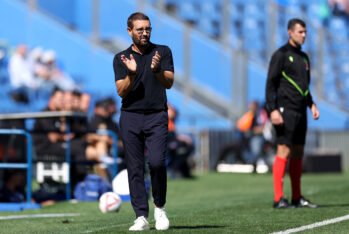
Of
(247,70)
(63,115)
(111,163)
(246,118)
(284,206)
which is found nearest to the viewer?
(284,206)

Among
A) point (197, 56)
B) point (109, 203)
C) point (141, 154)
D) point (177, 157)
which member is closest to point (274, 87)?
point (109, 203)

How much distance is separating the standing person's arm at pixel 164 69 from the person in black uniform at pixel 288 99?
2.97 meters

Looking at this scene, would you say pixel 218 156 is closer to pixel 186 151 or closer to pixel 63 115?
pixel 186 151

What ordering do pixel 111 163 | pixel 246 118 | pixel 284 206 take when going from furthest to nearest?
pixel 246 118 < pixel 111 163 < pixel 284 206

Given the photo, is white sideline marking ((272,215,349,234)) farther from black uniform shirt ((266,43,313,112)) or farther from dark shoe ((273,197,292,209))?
black uniform shirt ((266,43,313,112))

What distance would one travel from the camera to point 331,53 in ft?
93.7

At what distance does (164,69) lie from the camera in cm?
898

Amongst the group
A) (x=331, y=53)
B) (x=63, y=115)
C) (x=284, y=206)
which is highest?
(x=331, y=53)

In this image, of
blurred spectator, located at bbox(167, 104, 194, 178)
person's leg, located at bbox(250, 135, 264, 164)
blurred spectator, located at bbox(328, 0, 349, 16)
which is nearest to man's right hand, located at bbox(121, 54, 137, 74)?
blurred spectator, located at bbox(167, 104, 194, 178)

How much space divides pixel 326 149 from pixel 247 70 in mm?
2885

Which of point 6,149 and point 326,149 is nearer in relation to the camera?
point 6,149

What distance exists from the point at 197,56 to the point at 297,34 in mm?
15853

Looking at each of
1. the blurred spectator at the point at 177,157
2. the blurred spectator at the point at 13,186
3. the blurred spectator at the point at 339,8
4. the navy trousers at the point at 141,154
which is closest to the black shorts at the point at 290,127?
the navy trousers at the point at 141,154

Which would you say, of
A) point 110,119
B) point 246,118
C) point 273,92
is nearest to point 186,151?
point 246,118
